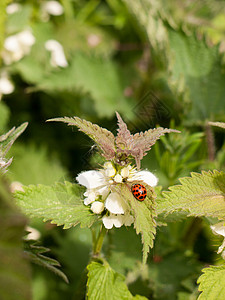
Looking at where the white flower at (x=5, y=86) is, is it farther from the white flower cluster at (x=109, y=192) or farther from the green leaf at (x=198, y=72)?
the white flower cluster at (x=109, y=192)

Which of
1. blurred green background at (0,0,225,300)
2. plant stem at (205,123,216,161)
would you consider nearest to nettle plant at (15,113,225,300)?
blurred green background at (0,0,225,300)

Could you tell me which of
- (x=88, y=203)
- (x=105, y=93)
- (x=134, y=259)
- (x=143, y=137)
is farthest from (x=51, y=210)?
(x=105, y=93)

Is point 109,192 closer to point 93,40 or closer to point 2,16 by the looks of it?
point 2,16

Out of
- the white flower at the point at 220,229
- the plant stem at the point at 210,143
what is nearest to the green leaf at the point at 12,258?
the white flower at the point at 220,229

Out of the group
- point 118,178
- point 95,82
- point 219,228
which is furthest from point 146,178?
point 95,82

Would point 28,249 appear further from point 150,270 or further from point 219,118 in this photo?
point 219,118

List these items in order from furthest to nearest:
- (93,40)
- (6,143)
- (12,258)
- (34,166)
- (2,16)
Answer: (93,40)
(34,166)
(2,16)
(6,143)
(12,258)
